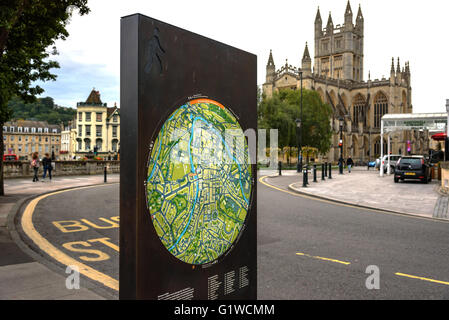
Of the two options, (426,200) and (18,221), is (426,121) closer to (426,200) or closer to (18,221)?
(426,200)

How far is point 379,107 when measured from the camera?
263 feet

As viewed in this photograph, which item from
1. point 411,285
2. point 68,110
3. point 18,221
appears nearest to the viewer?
point 411,285

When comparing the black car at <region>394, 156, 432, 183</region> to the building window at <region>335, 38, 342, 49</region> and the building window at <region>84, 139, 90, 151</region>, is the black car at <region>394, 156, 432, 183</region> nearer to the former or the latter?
the building window at <region>84, 139, 90, 151</region>

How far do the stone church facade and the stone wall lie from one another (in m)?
43.9

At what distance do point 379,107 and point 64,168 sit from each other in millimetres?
72596

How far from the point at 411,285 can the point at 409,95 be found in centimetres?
9912

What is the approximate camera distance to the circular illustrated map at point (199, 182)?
92.9 inches

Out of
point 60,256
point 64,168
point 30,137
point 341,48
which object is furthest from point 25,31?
point 30,137

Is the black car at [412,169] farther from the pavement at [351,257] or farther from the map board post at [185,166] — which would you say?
the map board post at [185,166]

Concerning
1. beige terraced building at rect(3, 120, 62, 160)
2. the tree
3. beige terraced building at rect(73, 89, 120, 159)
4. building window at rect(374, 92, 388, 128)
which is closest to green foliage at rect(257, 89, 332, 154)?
building window at rect(374, 92, 388, 128)

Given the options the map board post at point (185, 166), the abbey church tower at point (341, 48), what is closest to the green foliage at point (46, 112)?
the abbey church tower at point (341, 48)

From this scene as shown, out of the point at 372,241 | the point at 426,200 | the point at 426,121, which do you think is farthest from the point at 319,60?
the point at 372,241

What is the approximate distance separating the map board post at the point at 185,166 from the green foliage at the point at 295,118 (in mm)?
41228

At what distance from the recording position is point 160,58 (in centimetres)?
225
